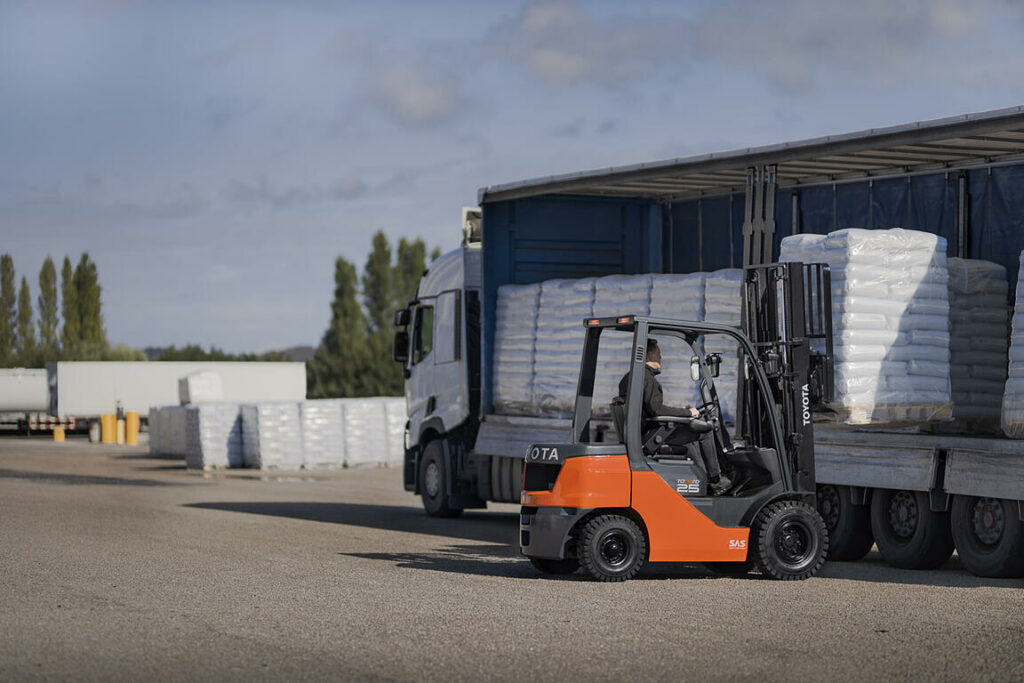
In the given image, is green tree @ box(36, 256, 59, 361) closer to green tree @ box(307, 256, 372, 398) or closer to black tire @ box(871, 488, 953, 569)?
green tree @ box(307, 256, 372, 398)

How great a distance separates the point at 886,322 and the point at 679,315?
8.63 ft

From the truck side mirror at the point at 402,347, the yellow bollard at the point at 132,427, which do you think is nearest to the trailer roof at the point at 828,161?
the truck side mirror at the point at 402,347

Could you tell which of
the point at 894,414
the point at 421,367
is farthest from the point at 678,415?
the point at 421,367

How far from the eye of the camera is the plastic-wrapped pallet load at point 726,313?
1264 cm

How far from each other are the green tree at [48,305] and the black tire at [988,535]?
61055 mm

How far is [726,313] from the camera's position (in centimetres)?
1279

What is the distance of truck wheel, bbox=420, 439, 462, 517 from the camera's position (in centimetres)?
1730

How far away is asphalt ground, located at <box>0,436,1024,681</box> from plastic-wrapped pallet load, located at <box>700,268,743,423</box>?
1.63 metres

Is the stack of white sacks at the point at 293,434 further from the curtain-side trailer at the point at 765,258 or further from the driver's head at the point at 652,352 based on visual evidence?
the driver's head at the point at 652,352

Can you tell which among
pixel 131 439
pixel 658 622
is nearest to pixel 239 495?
pixel 658 622

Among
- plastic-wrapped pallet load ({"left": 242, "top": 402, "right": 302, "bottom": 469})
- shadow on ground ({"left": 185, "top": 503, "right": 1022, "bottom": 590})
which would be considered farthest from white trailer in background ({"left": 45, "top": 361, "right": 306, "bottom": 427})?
shadow on ground ({"left": 185, "top": 503, "right": 1022, "bottom": 590})

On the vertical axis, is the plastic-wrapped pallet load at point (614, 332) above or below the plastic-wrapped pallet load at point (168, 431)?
above

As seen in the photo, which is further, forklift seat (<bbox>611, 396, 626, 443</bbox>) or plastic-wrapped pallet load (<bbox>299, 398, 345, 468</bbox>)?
plastic-wrapped pallet load (<bbox>299, 398, 345, 468</bbox>)

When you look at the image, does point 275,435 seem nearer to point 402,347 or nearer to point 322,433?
point 322,433
